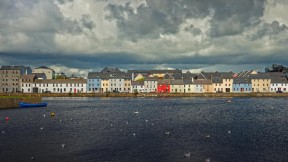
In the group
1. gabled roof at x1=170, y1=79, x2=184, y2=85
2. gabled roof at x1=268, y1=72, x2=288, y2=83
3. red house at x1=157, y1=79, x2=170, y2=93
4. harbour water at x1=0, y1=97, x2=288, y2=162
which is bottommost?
harbour water at x1=0, y1=97, x2=288, y2=162

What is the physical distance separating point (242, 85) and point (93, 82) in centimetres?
6832

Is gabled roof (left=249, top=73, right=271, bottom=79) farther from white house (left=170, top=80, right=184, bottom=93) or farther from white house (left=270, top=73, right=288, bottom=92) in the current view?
white house (left=170, top=80, right=184, bottom=93)

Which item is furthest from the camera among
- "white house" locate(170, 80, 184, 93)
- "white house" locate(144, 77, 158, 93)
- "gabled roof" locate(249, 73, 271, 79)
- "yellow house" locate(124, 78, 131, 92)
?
"yellow house" locate(124, 78, 131, 92)

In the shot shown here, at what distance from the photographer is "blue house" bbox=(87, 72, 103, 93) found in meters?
179

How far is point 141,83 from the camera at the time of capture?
176000mm

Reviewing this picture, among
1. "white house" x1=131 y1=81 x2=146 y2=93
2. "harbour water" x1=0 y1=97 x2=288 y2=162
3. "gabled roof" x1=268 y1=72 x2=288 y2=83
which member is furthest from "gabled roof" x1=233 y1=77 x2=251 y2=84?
"harbour water" x1=0 y1=97 x2=288 y2=162

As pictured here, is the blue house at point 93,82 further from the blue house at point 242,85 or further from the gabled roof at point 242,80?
the blue house at point 242,85

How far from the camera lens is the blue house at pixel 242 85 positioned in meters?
176

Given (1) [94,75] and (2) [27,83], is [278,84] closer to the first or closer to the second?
(1) [94,75]

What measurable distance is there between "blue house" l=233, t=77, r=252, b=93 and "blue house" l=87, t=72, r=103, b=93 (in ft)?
205

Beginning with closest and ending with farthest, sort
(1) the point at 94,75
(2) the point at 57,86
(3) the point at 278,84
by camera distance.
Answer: (2) the point at 57,86 < (3) the point at 278,84 < (1) the point at 94,75

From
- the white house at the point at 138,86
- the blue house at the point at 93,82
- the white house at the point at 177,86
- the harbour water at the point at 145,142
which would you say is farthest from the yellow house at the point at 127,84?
the harbour water at the point at 145,142

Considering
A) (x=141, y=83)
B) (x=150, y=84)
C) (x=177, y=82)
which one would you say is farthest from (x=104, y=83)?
(x=177, y=82)

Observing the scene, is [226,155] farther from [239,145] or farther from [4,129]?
[4,129]
